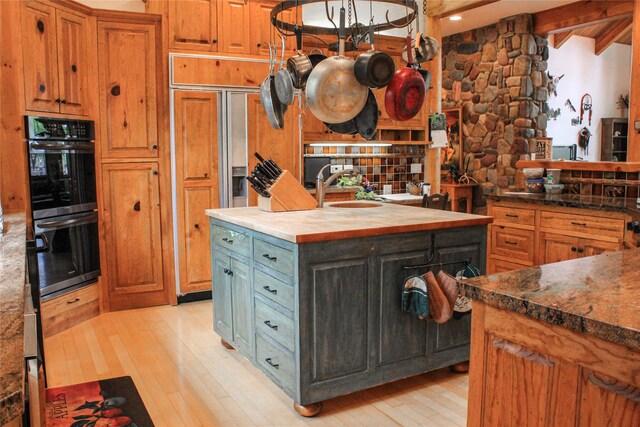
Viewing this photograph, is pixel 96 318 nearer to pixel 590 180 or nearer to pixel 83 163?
pixel 83 163

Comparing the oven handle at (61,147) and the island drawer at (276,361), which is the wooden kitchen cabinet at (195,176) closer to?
the oven handle at (61,147)

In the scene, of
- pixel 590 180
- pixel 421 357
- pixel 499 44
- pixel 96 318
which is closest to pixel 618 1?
pixel 499 44

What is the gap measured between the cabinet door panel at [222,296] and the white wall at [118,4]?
253cm

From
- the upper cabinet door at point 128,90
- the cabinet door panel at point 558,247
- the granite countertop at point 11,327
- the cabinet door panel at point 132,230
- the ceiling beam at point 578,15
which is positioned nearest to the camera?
the granite countertop at point 11,327

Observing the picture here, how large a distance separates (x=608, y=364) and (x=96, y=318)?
3.97 metres

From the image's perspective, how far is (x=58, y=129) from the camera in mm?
3953

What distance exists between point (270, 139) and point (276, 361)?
2471mm

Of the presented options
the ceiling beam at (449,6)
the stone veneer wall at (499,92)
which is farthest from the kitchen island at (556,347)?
the stone veneer wall at (499,92)

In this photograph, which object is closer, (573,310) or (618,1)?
(573,310)

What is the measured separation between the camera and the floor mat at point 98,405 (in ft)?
9.05

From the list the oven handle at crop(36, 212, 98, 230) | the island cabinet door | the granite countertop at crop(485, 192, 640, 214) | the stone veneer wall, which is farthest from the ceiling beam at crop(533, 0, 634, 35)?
the oven handle at crop(36, 212, 98, 230)

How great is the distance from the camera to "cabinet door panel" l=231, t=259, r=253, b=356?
10.5 feet

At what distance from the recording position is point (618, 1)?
21.7 feet

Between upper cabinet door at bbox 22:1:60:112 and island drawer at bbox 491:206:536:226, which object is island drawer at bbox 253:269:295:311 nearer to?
upper cabinet door at bbox 22:1:60:112
